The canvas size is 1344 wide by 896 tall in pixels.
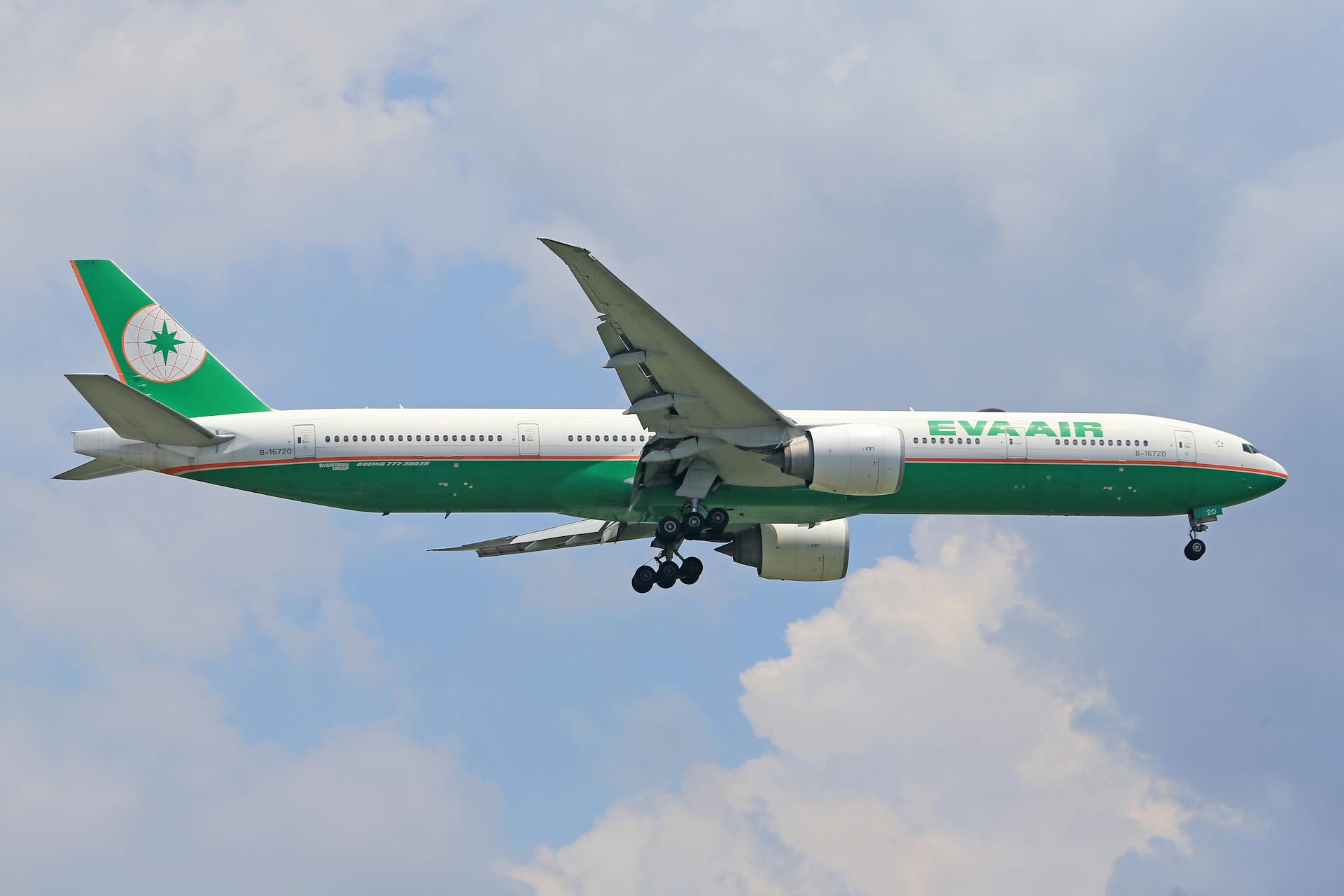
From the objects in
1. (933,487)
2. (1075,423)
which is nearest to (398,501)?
(933,487)

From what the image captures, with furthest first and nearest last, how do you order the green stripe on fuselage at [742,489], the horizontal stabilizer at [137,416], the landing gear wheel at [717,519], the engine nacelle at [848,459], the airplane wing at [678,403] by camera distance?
1. the landing gear wheel at [717,519]
2. the green stripe on fuselage at [742,489]
3. the engine nacelle at [848,459]
4. the horizontal stabilizer at [137,416]
5. the airplane wing at [678,403]

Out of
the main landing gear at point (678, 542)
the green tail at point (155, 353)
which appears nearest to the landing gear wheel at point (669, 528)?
the main landing gear at point (678, 542)

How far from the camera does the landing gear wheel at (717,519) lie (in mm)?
37625

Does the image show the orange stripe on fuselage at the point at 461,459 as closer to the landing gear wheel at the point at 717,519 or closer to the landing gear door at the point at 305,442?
the landing gear door at the point at 305,442

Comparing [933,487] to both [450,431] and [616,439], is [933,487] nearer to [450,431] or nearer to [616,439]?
[616,439]

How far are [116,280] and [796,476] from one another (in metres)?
18.0

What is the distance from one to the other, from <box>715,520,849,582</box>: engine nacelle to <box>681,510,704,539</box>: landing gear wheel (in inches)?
137

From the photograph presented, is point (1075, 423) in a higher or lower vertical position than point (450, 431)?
higher

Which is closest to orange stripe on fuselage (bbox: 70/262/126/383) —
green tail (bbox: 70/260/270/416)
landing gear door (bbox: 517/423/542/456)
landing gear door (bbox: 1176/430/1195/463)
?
green tail (bbox: 70/260/270/416)

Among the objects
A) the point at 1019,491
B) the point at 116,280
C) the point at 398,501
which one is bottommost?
the point at 398,501

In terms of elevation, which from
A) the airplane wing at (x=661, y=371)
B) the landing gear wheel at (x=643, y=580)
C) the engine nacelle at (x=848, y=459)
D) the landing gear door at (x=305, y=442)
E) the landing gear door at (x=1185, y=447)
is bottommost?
the landing gear wheel at (x=643, y=580)

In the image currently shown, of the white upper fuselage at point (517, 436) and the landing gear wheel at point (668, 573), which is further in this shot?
the landing gear wheel at point (668, 573)

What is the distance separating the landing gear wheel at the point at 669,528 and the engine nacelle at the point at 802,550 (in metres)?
3.42

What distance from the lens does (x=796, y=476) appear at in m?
35.5
